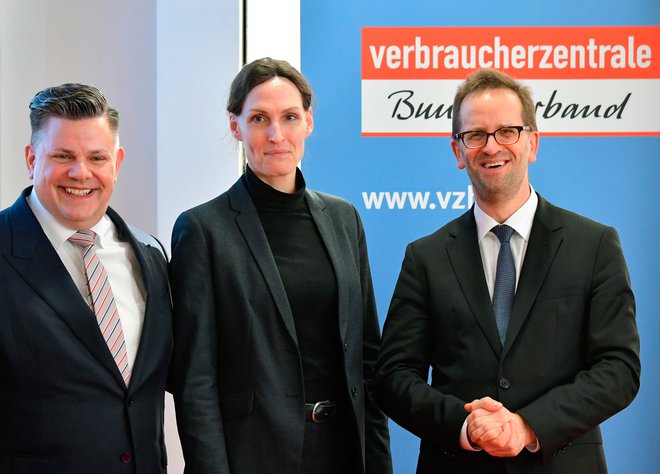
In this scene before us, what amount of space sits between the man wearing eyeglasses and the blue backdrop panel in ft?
5.26

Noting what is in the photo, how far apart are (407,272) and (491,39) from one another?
6.70 feet

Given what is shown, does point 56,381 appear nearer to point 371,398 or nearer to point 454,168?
point 371,398

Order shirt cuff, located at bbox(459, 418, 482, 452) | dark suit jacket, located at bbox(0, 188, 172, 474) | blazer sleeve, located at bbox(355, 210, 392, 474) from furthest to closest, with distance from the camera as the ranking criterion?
1. blazer sleeve, located at bbox(355, 210, 392, 474)
2. shirt cuff, located at bbox(459, 418, 482, 452)
3. dark suit jacket, located at bbox(0, 188, 172, 474)

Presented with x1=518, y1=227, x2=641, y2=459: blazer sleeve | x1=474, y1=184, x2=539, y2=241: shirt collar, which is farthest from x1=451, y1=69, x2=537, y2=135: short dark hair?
x1=518, y1=227, x2=641, y2=459: blazer sleeve

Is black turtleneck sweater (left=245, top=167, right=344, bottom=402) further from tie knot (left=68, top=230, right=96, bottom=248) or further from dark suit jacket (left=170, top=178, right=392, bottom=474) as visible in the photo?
tie knot (left=68, top=230, right=96, bottom=248)

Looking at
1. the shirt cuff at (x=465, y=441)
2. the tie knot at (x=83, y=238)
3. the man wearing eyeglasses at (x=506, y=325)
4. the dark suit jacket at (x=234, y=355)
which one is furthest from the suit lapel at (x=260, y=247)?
the shirt cuff at (x=465, y=441)

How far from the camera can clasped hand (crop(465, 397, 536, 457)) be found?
2148 mm

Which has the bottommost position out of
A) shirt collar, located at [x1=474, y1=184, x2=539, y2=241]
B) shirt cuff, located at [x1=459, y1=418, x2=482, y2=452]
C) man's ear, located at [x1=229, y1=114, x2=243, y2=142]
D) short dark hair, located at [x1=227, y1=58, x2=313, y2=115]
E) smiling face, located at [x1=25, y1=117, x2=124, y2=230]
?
shirt cuff, located at [x1=459, y1=418, x2=482, y2=452]

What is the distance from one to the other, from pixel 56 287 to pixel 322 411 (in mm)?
901

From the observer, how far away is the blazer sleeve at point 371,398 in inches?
107

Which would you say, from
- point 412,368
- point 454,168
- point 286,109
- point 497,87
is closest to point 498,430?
point 412,368

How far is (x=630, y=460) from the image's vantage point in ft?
13.5

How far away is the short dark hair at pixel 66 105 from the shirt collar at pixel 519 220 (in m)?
1.22

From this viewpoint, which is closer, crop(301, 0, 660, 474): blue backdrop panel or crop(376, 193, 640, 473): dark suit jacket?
crop(376, 193, 640, 473): dark suit jacket
